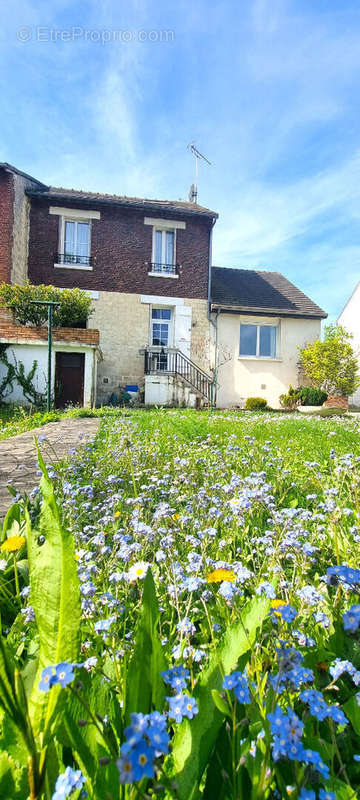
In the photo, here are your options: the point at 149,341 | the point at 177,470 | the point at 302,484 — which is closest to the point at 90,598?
the point at 177,470

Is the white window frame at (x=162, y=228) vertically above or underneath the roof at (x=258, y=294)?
above

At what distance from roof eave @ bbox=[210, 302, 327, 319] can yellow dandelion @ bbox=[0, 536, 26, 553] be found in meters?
14.5

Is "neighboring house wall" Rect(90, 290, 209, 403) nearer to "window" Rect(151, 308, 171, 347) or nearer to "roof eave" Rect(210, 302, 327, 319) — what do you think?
"window" Rect(151, 308, 171, 347)

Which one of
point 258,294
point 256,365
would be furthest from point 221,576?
point 258,294

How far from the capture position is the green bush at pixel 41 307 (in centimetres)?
1216

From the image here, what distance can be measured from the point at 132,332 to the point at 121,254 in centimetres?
306

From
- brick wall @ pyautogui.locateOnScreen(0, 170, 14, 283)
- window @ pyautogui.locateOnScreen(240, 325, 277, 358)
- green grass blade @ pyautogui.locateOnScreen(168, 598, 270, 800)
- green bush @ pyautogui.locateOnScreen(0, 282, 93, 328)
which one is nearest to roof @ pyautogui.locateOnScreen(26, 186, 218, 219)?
brick wall @ pyautogui.locateOnScreen(0, 170, 14, 283)

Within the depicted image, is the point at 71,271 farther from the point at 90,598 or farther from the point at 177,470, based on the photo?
the point at 90,598

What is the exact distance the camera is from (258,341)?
1636cm

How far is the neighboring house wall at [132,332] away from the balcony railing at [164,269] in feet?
3.50

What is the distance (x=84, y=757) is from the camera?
689 millimetres

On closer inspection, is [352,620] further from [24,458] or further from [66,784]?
[24,458]

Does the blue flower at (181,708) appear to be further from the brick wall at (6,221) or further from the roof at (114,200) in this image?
the roof at (114,200)

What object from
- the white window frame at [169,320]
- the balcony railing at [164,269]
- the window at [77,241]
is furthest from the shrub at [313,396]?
the window at [77,241]
